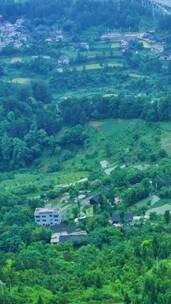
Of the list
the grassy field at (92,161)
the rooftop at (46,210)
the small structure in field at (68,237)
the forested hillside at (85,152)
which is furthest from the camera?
the grassy field at (92,161)

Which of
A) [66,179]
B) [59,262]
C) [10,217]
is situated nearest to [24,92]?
[66,179]

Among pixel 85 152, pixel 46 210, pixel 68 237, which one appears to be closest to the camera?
pixel 68 237

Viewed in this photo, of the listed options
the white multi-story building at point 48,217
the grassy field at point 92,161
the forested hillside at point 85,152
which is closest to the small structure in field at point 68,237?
the forested hillside at point 85,152

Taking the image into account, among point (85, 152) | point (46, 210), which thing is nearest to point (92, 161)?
point (85, 152)

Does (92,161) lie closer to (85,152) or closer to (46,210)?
(85,152)

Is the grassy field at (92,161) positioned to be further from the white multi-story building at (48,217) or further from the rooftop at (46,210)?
the white multi-story building at (48,217)

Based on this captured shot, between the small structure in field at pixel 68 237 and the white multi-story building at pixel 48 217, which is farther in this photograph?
the white multi-story building at pixel 48 217
